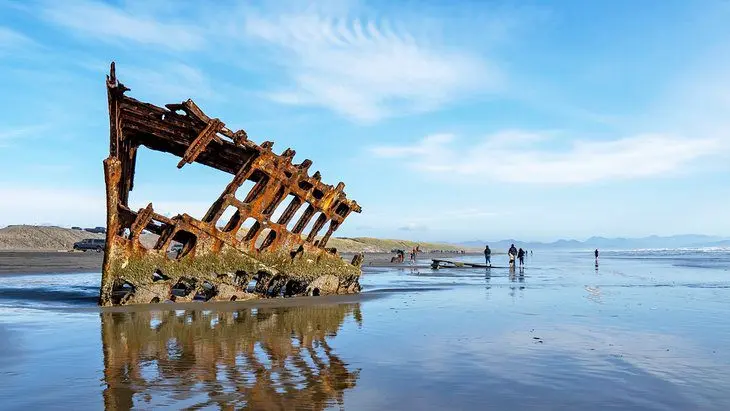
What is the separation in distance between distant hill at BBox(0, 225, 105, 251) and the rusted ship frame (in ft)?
158

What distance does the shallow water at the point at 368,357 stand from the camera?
4773mm

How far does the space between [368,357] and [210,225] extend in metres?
6.92

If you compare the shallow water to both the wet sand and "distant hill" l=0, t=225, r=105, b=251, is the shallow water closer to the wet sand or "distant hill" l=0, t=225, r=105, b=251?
the wet sand

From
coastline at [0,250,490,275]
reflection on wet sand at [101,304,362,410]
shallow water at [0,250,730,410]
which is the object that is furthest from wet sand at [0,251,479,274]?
reflection on wet sand at [101,304,362,410]

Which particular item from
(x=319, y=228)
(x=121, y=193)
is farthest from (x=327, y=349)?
(x=121, y=193)

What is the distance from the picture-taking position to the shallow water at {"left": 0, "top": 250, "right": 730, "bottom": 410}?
188 inches

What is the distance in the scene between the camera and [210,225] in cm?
1246

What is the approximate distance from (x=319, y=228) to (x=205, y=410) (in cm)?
1071

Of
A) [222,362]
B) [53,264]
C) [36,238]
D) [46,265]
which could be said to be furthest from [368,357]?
[36,238]

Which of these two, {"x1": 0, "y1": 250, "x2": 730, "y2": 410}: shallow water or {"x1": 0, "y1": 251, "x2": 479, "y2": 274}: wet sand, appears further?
{"x1": 0, "y1": 251, "x2": 479, "y2": 274}: wet sand

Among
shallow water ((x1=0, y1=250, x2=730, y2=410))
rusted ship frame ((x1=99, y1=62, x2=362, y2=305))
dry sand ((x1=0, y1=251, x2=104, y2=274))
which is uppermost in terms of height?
rusted ship frame ((x1=99, y1=62, x2=362, y2=305))

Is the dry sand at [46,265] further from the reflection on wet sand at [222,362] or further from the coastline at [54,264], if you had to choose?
the reflection on wet sand at [222,362]

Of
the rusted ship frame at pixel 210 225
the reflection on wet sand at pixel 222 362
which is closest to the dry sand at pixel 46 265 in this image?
the rusted ship frame at pixel 210 225

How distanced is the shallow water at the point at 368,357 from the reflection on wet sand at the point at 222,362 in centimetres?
2
